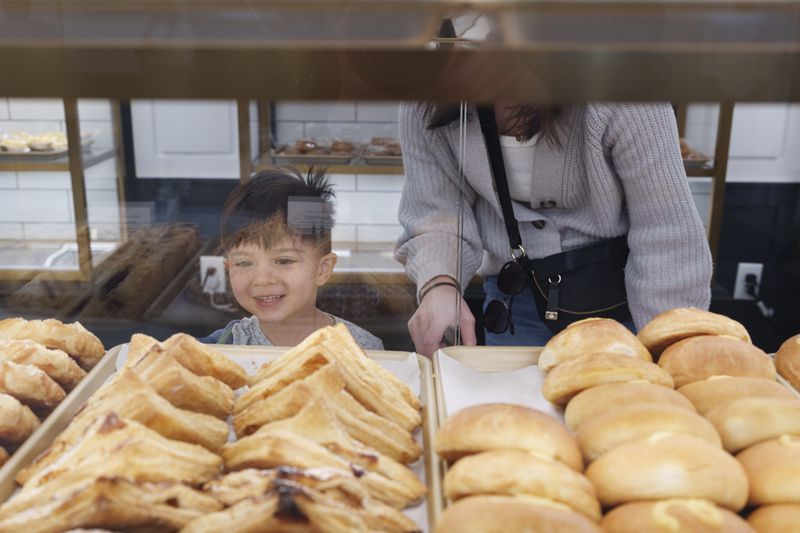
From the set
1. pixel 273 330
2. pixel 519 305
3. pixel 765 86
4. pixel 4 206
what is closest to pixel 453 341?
pixel 273 330

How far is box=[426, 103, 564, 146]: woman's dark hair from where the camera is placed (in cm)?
172

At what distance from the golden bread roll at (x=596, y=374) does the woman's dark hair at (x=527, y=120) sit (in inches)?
24.9

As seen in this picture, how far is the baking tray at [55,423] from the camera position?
1.10m

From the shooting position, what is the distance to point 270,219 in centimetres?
170

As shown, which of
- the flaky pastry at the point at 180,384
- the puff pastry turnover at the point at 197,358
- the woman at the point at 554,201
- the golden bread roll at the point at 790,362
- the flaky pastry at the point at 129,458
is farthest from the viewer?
the woman at the point at 554,201

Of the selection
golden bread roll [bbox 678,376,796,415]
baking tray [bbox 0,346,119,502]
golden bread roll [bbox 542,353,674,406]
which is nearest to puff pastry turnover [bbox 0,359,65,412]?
baking tray [bbox 0,346,119,502]

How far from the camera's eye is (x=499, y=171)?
1.93 metres

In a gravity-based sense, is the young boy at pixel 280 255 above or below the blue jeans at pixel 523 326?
above

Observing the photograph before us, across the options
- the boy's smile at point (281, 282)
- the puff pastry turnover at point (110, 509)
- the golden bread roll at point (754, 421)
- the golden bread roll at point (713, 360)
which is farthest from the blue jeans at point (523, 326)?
the puff pastry turnover at point (110, 509)

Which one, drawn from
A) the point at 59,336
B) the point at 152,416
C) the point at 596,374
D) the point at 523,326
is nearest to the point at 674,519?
the point at 596,374

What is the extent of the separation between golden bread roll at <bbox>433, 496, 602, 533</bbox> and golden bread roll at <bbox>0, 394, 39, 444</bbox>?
717 millimetres

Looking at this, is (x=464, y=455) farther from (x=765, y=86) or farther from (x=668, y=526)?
(x=765, y=86)

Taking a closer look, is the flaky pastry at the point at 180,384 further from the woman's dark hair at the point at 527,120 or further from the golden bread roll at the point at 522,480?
the woman's dark hair at the point at 527,120

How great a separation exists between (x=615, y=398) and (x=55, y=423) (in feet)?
3.03
